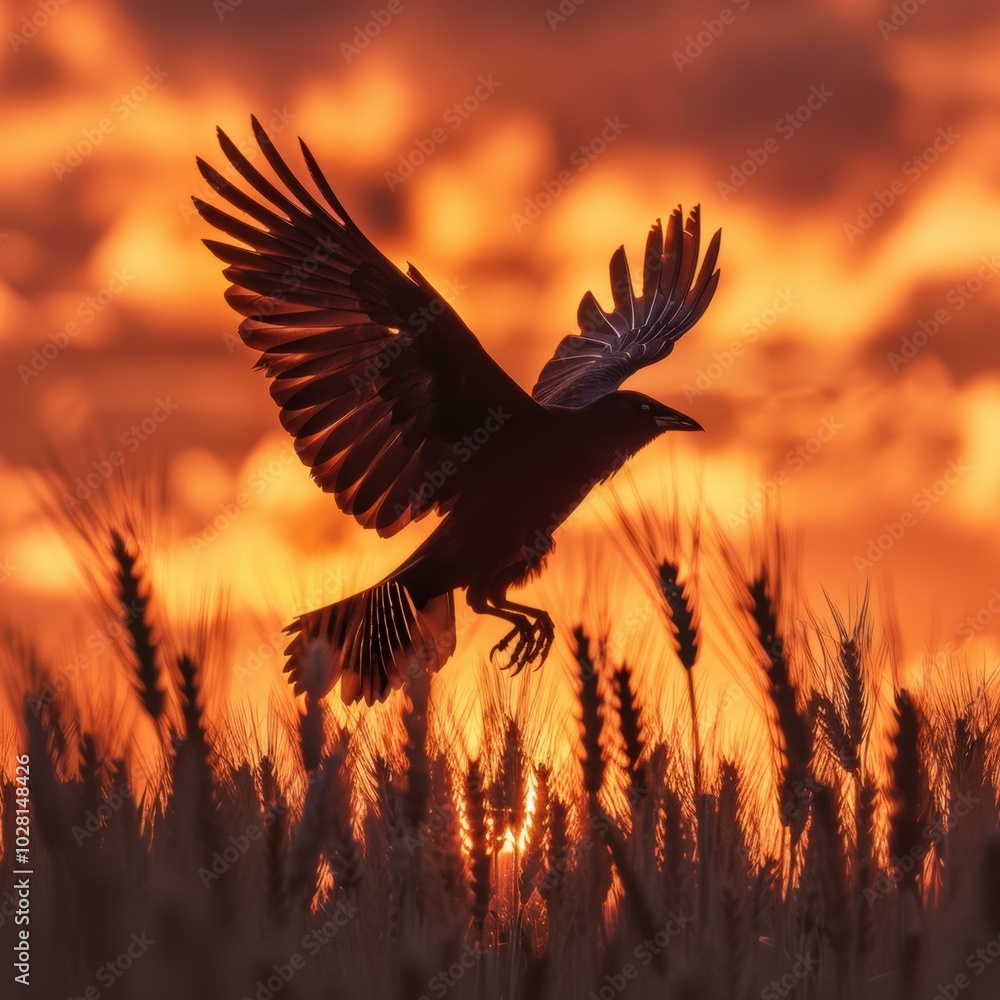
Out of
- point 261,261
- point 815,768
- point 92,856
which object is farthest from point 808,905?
point 261,261

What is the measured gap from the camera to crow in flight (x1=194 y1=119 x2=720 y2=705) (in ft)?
15.4

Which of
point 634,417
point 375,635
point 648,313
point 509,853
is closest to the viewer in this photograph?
point 509,853

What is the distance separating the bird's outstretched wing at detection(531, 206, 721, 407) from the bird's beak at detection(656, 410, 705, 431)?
1.63 m

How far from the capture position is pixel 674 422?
205 inches

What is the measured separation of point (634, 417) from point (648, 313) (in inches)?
112

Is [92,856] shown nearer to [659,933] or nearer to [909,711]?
[659,933]

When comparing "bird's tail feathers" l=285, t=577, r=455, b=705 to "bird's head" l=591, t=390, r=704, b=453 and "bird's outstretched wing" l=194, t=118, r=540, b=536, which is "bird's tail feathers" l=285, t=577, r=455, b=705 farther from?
"bird's head" l=591, t=390, r=704, b=453

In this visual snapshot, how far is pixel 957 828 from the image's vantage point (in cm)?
352

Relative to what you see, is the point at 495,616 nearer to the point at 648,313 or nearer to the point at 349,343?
the point at 349,343

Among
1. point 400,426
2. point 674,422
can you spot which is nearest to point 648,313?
point 674,422

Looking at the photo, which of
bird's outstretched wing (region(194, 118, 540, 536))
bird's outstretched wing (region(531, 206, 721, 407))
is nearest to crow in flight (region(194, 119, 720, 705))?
bird's outstretched wing (region(194, 118, 540, 536))

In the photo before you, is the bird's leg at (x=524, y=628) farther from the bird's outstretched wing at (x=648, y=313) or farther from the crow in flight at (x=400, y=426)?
the bird's outstretched wing at (x=648, y=313)

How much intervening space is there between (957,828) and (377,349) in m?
2.75

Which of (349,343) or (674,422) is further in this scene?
(674,422)
